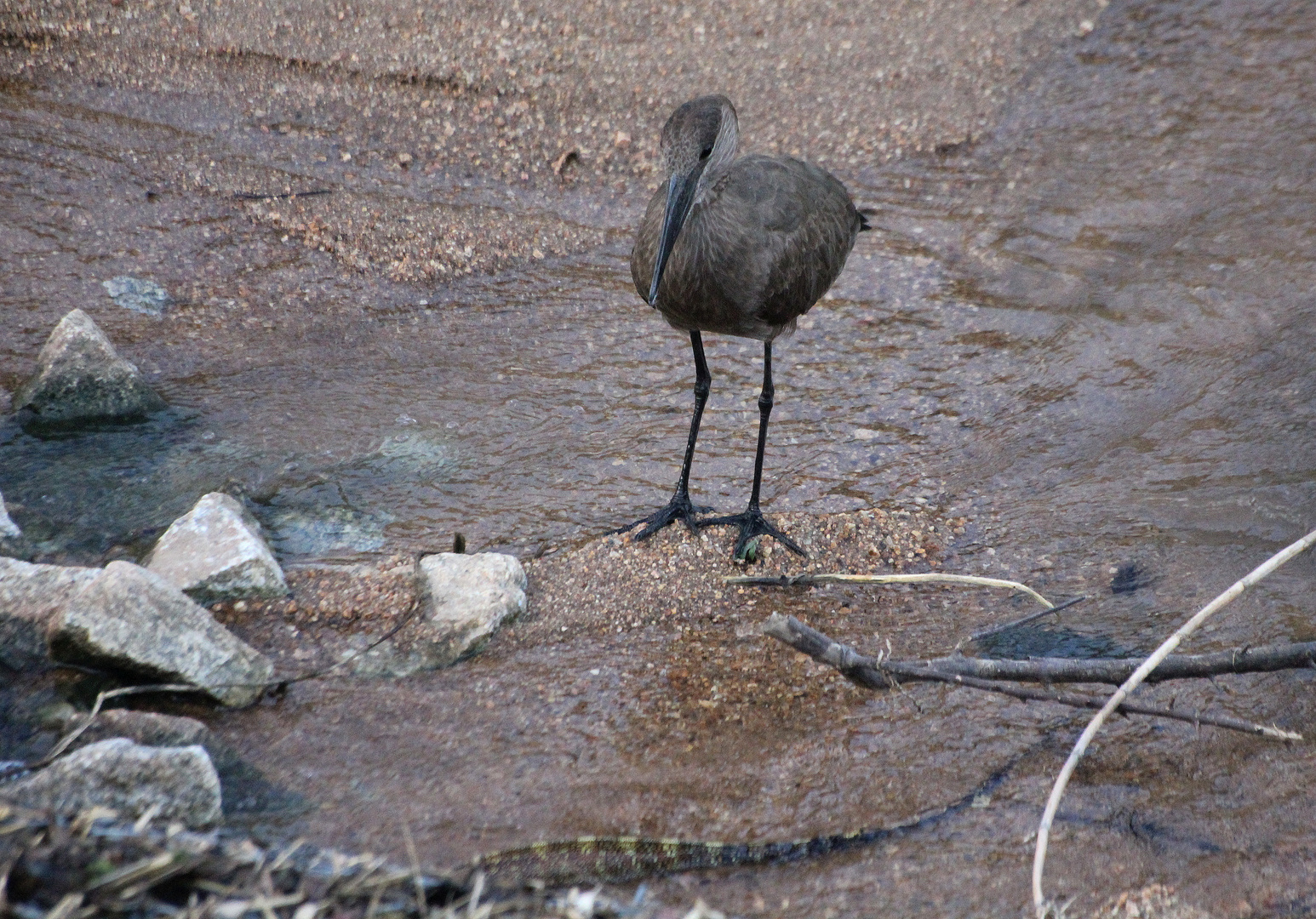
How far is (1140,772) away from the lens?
286 centimetres

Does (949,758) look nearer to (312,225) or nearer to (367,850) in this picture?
(367,850)

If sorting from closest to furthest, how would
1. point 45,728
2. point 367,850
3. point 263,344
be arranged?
point 367,850 → point 45,728 → point 263,344

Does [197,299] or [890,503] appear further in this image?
[197,299]

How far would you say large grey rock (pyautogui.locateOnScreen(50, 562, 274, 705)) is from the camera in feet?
8.96

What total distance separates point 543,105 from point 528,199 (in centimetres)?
81

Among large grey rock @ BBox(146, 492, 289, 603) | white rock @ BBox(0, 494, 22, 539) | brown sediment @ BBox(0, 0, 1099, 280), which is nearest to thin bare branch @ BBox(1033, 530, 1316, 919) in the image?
large grey rock @ BBox(146, 492, 289, 603)

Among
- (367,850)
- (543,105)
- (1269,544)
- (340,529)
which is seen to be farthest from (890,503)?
(543,105)

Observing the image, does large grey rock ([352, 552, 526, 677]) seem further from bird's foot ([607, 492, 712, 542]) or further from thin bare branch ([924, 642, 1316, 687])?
thin bare branch ([924, 642, 1316, 687])

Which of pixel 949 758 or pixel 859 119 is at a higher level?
pixel 859 119

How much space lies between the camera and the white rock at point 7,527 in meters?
3.48

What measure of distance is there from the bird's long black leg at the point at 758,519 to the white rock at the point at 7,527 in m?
2.29

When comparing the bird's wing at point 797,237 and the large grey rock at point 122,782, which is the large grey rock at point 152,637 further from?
the bird's wing at point 797,237

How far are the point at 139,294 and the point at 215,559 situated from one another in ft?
6.82

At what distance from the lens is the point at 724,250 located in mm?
3834
